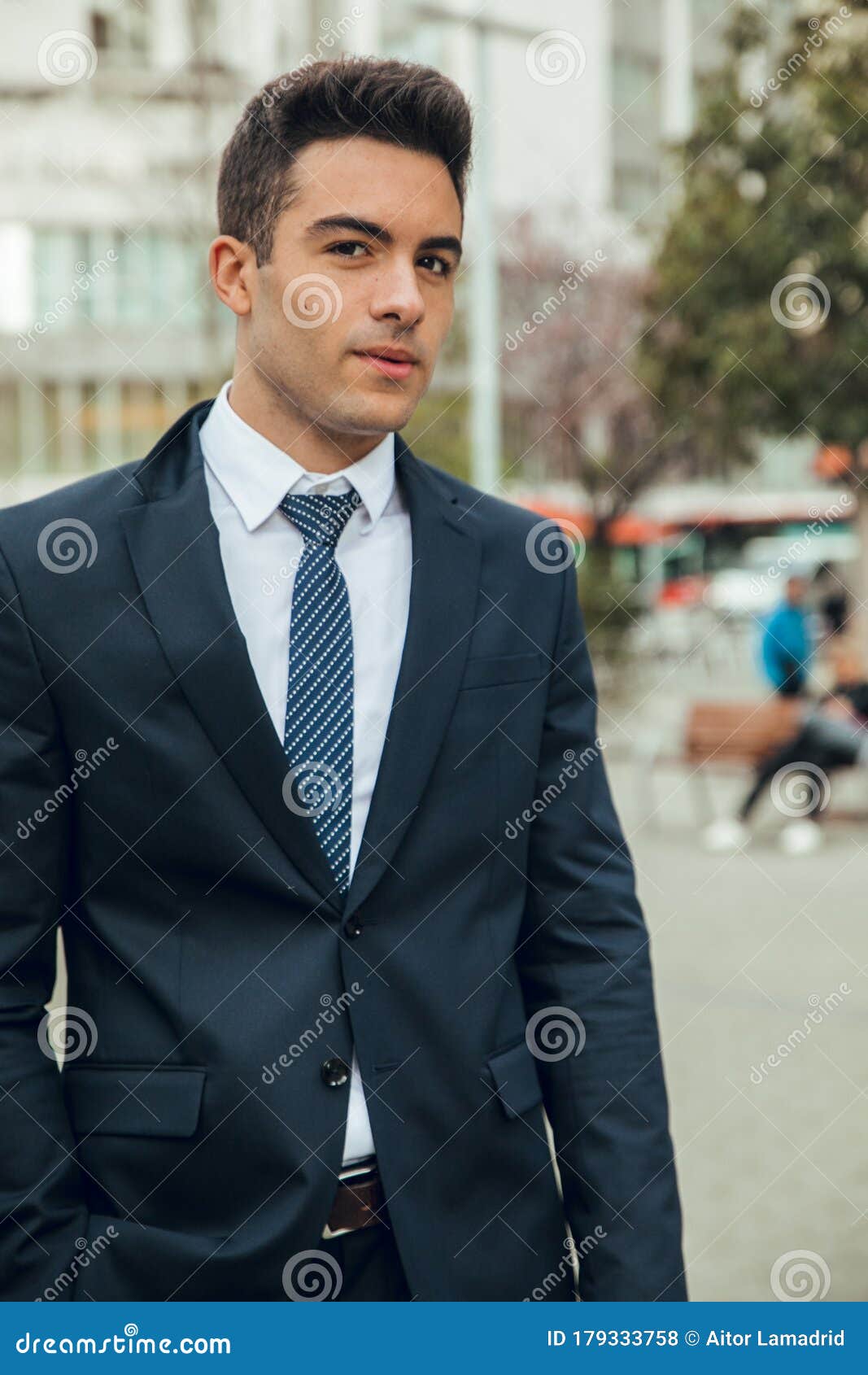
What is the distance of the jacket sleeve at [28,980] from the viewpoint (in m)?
1.94

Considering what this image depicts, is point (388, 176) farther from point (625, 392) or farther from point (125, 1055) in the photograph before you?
point (625, 392)

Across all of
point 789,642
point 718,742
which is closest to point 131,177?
point 789,642

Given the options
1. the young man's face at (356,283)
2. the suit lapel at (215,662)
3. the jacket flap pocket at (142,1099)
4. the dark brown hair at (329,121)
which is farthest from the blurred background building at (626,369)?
the jacket flap pocket at (142,1099)

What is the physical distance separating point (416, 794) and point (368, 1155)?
44 centimetres

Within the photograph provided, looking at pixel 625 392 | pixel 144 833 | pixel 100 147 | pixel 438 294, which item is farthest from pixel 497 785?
pixel 100 147

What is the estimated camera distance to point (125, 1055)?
1997 mm

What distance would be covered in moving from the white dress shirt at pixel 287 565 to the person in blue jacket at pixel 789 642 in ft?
33.9

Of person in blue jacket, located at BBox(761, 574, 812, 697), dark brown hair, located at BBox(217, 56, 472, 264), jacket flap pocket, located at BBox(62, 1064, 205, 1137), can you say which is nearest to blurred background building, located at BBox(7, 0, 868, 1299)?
person in blue jacket, located at BBox(761, 574, 812, 697)

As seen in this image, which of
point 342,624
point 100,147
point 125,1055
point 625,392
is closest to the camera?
point 125,1055

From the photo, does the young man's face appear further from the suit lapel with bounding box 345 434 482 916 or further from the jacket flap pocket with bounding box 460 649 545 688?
the jacket flap pocket with bounding box 460 649 545 688

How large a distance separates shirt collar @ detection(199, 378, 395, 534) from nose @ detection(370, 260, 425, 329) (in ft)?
0.68

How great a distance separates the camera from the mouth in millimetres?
2062

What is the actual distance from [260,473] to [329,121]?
443mm

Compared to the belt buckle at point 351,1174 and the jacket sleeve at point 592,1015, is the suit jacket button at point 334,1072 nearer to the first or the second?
the belt buckle at point 351,1174
